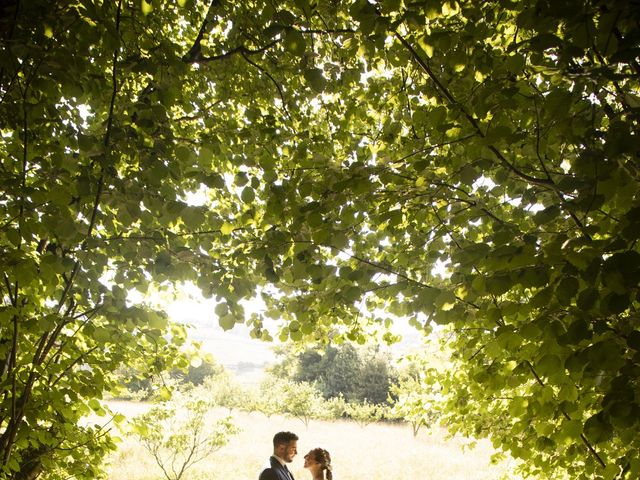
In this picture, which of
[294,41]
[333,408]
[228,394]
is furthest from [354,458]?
[294,41]

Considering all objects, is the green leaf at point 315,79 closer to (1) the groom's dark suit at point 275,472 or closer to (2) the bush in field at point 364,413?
(1) the groom's dark suit at point 275,472

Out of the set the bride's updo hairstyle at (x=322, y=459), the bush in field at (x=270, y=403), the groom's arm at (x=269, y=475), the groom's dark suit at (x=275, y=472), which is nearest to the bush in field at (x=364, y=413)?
the bush in field at (x=270, y=403)

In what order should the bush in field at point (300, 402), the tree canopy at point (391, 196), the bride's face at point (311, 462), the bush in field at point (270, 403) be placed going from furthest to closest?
the bush in field at point (270, 403) < the bush in field at point (300, 402) < the bride's face at point (311, 462) < the tree canopy at point (391, 196)

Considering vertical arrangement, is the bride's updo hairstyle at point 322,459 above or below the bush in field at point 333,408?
below

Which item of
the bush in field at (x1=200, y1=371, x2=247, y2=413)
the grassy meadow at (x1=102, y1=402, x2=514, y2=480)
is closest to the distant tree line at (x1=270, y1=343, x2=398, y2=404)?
the bush in field at (x1=200, y1=371, x2=247, y2=413)

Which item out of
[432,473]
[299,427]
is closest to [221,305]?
[432,473]

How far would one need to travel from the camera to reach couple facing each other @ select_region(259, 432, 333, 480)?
498 centimetres

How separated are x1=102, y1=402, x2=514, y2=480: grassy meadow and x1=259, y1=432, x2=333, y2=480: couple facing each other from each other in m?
10.4

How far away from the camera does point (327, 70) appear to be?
122 inches

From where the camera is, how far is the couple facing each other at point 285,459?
4984 millimetres

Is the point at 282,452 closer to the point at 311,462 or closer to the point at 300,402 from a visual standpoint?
the point at 311,462

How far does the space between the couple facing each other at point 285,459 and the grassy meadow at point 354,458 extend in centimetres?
1045

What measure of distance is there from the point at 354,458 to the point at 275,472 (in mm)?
18291

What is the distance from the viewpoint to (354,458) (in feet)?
69.1
